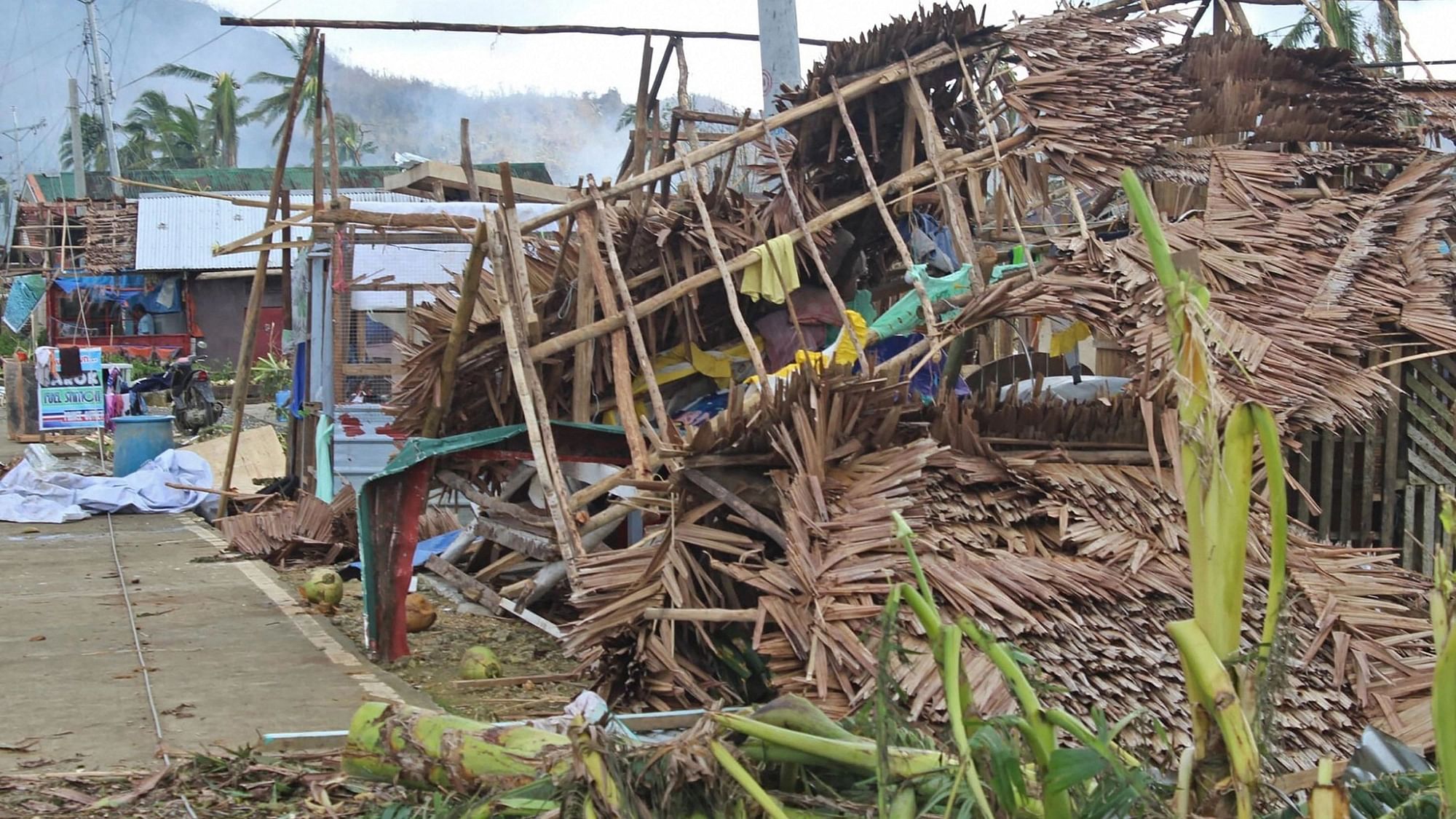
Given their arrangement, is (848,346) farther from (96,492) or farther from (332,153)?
(96,492)

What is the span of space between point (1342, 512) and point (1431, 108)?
2.96 m

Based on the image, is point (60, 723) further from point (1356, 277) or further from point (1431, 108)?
point (1431, 108)

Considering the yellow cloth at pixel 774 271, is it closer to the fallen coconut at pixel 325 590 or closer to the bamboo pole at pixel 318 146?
the fallen coconut at pixel 325 590

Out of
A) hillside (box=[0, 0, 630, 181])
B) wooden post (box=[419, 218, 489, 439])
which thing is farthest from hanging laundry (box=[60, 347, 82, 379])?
hillside (box=[0, 0, 630, 181])

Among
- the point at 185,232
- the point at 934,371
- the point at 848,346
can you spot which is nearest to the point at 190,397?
the point at 185,232

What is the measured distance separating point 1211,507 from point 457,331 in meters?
6.22

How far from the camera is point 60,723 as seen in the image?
581 centimetres

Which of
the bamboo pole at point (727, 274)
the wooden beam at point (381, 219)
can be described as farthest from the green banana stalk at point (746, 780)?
the wooden beam at point (381, 219)

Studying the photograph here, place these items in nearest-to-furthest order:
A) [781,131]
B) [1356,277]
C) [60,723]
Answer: [60,723] < [1356,277] < [781,131]

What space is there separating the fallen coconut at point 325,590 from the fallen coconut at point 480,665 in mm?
2018

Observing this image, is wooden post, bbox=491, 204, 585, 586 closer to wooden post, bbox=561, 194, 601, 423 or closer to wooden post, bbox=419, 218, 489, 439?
wooden post, bbox=419, 218, 489, 439

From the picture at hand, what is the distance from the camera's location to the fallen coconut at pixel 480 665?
6.81m

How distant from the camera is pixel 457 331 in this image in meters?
7.57

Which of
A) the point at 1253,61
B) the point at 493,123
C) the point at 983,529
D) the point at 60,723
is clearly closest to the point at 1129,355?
the point at 983,529
